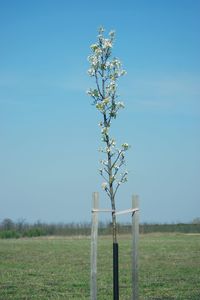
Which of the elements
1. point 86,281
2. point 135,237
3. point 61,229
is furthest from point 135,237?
point 61,229

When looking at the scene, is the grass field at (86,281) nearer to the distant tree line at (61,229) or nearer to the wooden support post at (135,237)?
the wooden support post at (135,237)

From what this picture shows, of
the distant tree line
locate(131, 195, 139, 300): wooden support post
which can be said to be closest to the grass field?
locate(131, 195, 139, 300): wooden support post

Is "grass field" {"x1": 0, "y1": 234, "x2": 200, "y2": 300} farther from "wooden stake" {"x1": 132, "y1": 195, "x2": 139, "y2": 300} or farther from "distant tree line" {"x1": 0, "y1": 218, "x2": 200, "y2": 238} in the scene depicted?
"distant tree line" {"x1": 0, "y1": 218, "x2": 200, "y2": 238}

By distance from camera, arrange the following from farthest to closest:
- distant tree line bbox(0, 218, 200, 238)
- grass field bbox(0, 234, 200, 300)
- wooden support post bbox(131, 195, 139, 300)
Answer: distant tree line bbox(0, 218, 200, 238) < grass field bbox(0, 234, 200, 300) < wooden support post bbox(131, 195, 139, 300)

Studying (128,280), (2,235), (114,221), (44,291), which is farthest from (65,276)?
(2,235)

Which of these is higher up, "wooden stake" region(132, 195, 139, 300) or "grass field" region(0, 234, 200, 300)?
"wooden stake" region(132, 195, 139, 300)

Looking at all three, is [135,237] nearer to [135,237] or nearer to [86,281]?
[135,237]

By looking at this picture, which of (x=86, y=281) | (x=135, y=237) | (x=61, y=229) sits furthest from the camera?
(x=61, y=229)

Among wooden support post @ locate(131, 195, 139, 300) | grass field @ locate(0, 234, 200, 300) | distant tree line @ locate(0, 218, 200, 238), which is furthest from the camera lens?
distant tree line @ locate(0, 218, 200, 238)

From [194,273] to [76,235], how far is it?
60.0 m

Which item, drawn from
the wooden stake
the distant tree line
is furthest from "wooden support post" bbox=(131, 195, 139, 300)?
the distant tree line

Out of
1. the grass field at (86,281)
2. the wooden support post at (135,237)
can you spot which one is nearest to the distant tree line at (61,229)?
the grass field at (86,281)

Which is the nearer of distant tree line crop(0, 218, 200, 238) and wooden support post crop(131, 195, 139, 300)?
wooden support post crop(131, 195, 139, 300)

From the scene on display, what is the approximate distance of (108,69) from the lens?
711cm
